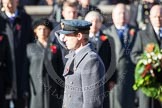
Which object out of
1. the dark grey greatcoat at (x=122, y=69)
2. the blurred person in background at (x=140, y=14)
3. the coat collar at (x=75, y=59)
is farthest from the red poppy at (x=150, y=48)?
the coat collar at (x=75, y=59)

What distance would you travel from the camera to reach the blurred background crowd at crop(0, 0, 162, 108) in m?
12.4

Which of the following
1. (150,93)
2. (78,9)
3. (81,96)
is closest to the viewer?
(81,96)

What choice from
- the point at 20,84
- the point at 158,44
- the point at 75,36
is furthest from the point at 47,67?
the point at 75,36

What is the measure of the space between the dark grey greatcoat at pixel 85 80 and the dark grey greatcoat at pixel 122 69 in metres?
3.87

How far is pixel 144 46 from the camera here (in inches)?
504

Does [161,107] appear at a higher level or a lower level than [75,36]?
lower

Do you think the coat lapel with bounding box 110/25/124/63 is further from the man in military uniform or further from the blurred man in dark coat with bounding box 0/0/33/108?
the man in military uniform

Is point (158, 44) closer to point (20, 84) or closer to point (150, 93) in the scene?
Answer: point (150, 93)

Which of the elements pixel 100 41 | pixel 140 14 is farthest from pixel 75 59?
pixel 140 14

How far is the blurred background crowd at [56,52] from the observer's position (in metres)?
12.4

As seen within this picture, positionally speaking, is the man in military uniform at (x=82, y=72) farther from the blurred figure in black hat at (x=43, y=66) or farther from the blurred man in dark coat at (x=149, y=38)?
the blurred man in dark coat at (x=149, y=38)

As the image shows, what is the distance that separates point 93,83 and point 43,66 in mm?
4195

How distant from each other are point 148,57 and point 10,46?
2648 millimetres

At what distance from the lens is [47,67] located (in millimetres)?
12727
